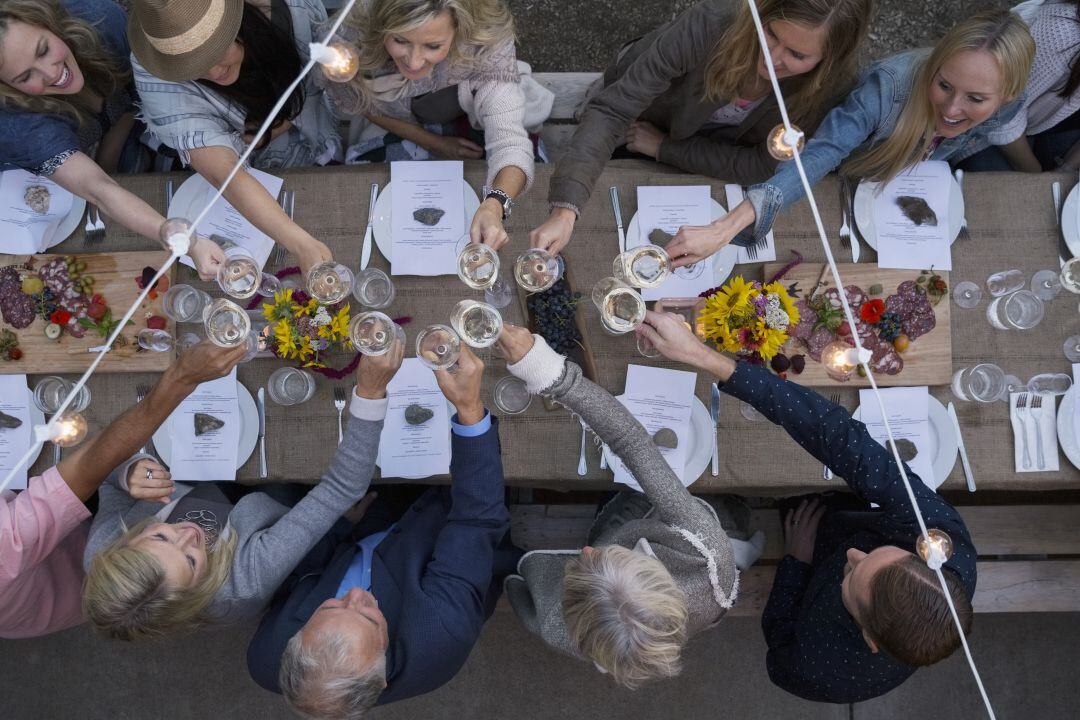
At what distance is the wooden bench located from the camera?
2.60 meters

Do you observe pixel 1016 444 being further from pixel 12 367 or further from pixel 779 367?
pixel 12 367

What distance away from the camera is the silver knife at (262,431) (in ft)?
7.28

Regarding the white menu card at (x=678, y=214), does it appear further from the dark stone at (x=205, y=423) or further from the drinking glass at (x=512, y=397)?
the dark stone at (x=205, y=423)

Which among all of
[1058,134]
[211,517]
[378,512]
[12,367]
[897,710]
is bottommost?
[897,710]

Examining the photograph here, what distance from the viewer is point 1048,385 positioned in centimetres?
218

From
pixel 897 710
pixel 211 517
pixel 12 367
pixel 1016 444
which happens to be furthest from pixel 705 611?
pixel 12 367

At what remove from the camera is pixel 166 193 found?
2.35 metres

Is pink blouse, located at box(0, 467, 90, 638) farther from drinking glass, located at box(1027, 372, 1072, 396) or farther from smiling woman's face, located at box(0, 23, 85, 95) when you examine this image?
drinking glass, located at box(1027, 372, 1072, 396)

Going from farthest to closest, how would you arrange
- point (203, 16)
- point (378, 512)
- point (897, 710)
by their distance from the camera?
point (897, 710) → point (378, 512) → point (203, 16)

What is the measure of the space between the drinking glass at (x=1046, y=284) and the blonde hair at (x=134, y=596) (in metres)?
2.71

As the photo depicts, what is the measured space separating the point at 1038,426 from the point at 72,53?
3274mm

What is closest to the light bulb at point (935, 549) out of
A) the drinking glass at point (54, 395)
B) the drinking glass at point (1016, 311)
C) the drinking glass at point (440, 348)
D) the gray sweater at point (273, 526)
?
the drinking glass at point (1016, 311)

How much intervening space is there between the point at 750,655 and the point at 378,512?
1.88 meters

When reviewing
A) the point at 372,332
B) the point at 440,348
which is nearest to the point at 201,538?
the point at 372,332
